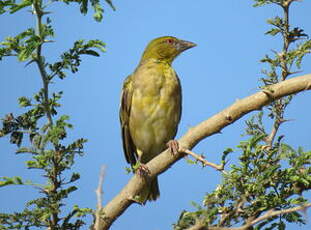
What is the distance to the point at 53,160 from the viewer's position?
143 inches

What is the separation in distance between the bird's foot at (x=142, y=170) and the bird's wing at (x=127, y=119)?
1.68m

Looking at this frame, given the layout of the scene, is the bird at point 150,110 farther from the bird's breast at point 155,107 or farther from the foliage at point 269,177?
the foliage at point 269,177

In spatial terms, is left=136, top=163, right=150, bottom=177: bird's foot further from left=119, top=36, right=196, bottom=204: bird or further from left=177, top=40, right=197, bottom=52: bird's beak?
left=177, top=40, right=197, bottom=52: bird's beak

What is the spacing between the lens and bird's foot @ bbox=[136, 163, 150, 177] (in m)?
4.16

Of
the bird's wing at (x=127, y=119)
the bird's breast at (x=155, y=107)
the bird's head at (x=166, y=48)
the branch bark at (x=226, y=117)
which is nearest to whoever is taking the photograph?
the branch bark at (x=226, y=117)

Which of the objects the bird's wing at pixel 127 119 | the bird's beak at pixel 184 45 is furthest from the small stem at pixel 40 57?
the bird's beak at pixel 184 45

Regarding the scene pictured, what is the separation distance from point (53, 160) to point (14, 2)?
1202mm

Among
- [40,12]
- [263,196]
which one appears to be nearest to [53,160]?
[40,12]

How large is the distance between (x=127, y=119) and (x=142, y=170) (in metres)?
1.81

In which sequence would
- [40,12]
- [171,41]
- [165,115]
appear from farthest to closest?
[171,41] < [165,115] < [40,12]

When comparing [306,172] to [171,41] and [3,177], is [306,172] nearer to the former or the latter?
[3,177]

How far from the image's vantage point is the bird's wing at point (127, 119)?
5949mm

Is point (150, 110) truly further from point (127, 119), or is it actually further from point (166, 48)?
point (166, 48)

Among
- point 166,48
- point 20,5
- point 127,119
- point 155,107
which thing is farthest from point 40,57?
point 166,48
